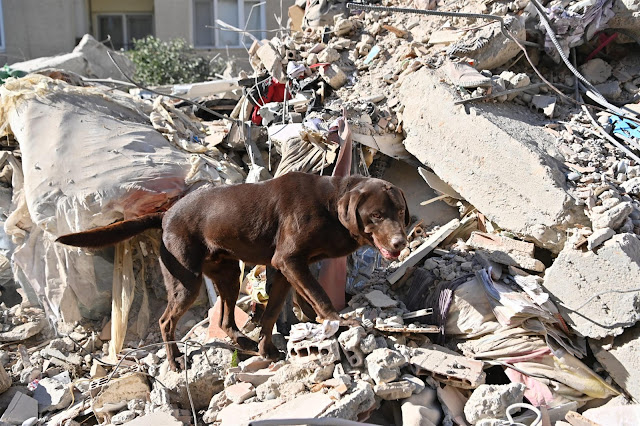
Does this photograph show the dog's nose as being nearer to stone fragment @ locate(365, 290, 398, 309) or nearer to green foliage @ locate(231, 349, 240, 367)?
stone fragment @ locate(365, 290, 398, 309)

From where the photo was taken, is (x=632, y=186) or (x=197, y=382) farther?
(x=632, y=186)

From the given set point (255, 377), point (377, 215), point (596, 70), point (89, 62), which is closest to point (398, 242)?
point (377, 215)

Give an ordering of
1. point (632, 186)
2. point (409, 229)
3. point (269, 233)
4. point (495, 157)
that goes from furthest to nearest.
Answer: point (409, 229) → point (495, 157) → point (632, 186) → point (269, 233)

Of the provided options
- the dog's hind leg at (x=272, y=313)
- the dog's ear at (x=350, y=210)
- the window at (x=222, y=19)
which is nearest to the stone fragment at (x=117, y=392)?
the dog's hind leg at (x=272, y=313)

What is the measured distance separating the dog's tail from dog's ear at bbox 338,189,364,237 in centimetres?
146

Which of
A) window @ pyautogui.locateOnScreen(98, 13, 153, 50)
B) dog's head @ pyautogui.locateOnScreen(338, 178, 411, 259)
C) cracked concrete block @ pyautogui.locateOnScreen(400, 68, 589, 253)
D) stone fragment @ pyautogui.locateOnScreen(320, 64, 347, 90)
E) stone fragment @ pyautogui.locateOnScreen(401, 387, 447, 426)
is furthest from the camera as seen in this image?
window @ pyautogui.locateOnScreen(98, 13, 153, 50)

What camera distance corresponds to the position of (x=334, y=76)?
22.9 feet

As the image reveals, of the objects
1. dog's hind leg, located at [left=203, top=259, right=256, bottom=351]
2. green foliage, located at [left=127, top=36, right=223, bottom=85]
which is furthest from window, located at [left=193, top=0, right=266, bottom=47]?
dog's hind leg, located at [left=203, top=259, right=256, bottom=351]

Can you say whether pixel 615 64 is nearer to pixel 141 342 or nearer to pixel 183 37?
pixel 141 342

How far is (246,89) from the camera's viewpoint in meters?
7.49

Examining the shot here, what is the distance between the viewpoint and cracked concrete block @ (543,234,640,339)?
469 centimetres

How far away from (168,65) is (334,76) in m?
7.35

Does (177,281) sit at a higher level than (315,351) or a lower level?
higher

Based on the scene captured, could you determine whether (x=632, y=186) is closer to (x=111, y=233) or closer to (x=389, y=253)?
(x=389, y=253)
